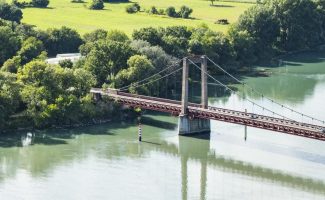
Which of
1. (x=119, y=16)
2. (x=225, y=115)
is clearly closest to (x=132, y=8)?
(x=119, y=16)

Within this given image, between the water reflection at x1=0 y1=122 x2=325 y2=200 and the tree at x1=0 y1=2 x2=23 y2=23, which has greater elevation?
the tree at x1=0 y1=2 x2=23 y2=23

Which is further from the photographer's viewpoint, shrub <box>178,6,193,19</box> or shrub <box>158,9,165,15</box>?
shrub <box>158,9,165,15</box>

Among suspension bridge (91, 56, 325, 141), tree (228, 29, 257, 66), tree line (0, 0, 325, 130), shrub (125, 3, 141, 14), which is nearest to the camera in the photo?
suspension bridge (91, 56, 325, 141)

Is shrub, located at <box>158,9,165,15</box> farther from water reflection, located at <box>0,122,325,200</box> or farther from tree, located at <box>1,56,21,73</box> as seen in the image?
water reflection, located at <box>0,122,325,200</box>

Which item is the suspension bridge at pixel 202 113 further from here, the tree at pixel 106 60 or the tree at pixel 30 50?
the tree at pixel 30 50

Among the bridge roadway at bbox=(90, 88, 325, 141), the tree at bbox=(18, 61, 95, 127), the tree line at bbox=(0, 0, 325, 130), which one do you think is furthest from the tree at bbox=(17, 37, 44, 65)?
the bridge roadway at bbox=(90, 88, 325, 141)

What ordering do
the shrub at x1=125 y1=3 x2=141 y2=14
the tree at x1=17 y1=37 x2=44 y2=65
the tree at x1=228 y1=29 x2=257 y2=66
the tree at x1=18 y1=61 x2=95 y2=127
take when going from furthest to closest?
the shrub at x1=125 y1=3 x2=141 y2=14 < the tree at x1=228 y1=29 x2=257 y2=66 < the tree at x1=17 y1=37 x2=44 y2=65 < the tree at x1=18 y1=61 x2=95 y2=127

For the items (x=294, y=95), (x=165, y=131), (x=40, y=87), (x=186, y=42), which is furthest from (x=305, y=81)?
(x=40, y=87)
